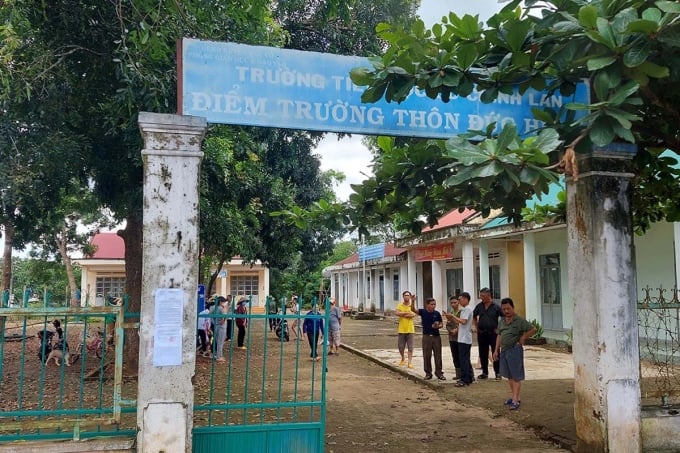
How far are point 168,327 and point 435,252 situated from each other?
17593 millimetres

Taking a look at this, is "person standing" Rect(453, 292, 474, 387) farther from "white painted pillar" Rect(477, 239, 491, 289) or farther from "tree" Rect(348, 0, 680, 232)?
"white painted pillar" Rect(477, 239, 491, 289)

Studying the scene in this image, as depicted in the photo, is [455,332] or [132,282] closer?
[455,332]

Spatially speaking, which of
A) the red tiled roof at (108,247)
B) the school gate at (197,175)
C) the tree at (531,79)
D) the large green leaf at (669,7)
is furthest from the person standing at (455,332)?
the red tiled roof at (108,247)

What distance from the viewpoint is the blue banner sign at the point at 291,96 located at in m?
4.89

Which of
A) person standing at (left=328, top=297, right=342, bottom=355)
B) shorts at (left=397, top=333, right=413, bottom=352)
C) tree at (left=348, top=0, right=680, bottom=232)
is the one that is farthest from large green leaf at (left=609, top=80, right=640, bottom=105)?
person standing at (left=328, top=297, right=342, bottom=355)

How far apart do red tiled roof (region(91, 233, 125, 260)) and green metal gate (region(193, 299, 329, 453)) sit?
20.5 meters

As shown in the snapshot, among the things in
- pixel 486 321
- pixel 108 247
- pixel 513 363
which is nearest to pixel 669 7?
pixel 513 363

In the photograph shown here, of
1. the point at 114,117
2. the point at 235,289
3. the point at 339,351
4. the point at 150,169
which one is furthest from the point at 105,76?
the point at 235,289

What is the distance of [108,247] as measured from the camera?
35094 mm

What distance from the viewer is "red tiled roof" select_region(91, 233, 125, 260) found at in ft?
111

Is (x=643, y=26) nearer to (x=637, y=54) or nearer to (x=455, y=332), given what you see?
(x=637, y=54)

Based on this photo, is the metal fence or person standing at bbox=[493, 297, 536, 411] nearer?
the metal fence

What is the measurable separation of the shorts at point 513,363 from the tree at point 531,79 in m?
2.62

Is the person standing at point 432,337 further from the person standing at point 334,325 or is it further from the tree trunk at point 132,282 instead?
the tree trunk at point 132,282
